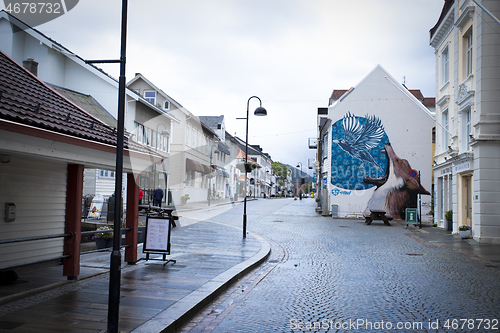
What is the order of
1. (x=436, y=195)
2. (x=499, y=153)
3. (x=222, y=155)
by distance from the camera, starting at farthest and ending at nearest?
1. (x=222, y=155)
2. (x=436, y=195)
3. (x=499, y=153)

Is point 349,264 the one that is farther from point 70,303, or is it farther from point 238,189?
point 238,189

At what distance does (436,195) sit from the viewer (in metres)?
23.2

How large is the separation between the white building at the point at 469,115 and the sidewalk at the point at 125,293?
32.4 feet

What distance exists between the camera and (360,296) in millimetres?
6918

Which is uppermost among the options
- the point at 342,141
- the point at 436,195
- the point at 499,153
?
the point at 342,141

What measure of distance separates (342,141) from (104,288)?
24.7 m

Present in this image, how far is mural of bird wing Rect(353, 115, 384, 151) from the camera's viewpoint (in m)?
29.1

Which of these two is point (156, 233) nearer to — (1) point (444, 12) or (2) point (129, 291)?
(2) point (129, 291)

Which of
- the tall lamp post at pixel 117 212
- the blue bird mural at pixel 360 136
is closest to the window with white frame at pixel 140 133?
the blue bird mural at pixel 360 136

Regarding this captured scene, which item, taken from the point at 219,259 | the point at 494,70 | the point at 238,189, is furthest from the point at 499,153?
the point at 238,189

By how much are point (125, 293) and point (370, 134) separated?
25345 millimetres

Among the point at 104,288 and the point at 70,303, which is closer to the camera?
the point at 70,303

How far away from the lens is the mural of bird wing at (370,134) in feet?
95.3

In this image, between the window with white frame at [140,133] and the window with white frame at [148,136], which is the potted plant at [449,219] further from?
the window with white frame at [148,136]
